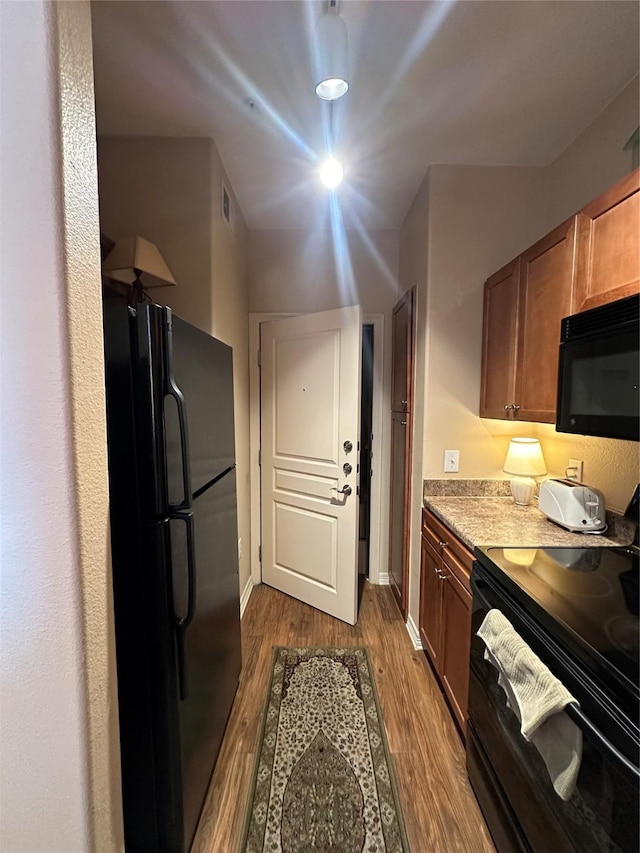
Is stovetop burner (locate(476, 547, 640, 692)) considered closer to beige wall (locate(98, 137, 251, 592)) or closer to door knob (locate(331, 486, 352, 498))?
door knob (locate(331, 486, 352, 498))

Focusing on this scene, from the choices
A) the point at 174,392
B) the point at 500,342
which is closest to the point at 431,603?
the point at 500,342

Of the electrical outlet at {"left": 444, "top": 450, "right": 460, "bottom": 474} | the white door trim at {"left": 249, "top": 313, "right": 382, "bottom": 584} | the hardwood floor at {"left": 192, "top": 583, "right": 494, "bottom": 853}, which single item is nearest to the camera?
the hardwood floor at {"left": 192, "top": 583, "right": 494, "bottom": 853}

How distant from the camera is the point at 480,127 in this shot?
1.70m

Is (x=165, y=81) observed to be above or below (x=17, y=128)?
above

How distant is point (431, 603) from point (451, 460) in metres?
0.77

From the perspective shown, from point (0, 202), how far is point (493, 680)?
183 cm

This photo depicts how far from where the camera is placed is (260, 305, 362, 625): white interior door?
228cm

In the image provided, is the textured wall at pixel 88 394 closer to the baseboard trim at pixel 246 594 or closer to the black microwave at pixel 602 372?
the black microwave at pixel 602 372

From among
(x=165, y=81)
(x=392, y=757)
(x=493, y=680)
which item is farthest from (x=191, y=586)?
(x=165, y=81)

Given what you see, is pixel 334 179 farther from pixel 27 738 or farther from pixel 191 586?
pixel 27 738

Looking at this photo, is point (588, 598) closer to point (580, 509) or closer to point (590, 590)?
point (590, 590)

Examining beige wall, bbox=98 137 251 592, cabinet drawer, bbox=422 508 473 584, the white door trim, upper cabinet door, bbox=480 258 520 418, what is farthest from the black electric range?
beige wall, bbox=98 137 251 592

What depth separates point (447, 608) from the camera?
1.65 metres

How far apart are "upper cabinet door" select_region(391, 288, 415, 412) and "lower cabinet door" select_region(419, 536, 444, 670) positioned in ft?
2.93
